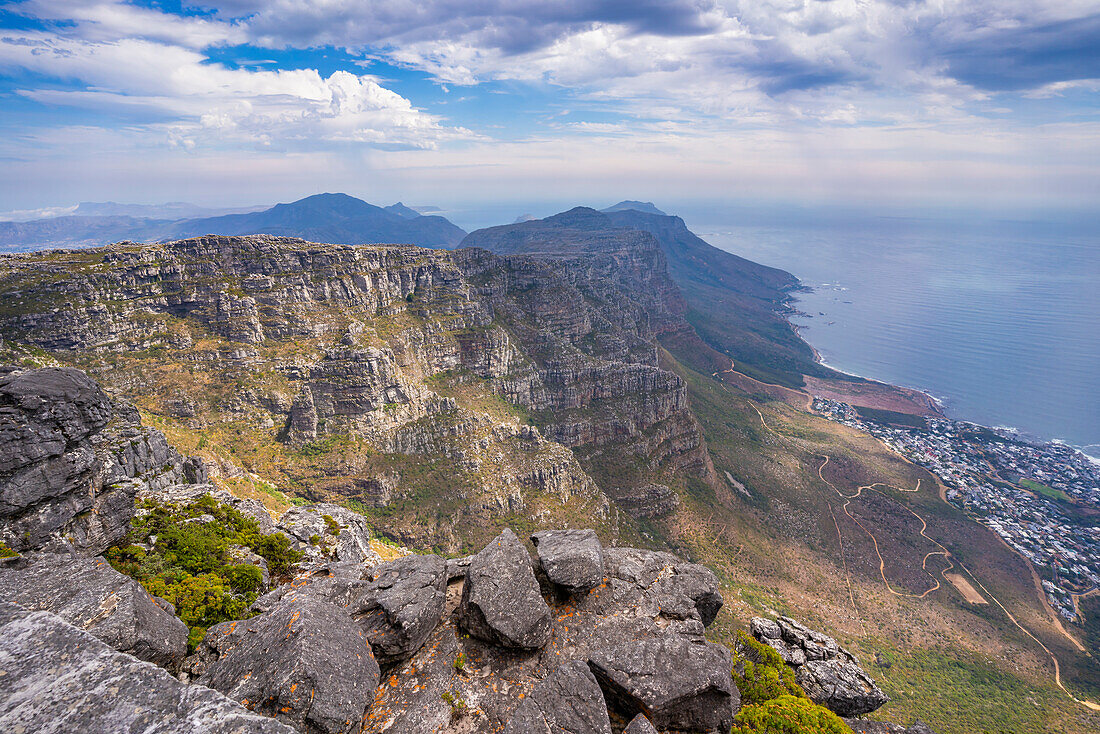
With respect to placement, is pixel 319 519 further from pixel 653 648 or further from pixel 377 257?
pixel 377 257

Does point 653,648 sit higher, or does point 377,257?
point 377,257

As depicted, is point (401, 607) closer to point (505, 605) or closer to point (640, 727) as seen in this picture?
point (505, 605)

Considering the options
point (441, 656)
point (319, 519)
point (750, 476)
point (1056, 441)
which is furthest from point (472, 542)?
point (1056, 441)

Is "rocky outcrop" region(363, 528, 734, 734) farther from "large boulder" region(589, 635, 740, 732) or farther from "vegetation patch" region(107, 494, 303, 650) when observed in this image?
"vegetation patch" region(107, 494, 303, 650)

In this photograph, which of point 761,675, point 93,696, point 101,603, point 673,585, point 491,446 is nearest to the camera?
point 93,696

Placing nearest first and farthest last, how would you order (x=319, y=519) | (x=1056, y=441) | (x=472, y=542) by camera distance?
(x=319, y=519) < (x=472, y=542) < (x=1056, y=441)

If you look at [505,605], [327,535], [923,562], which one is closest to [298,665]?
[505,605]

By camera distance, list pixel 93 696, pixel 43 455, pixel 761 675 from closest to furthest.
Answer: pixel 93 696 → pixel 43 455 → pixel 761 675
